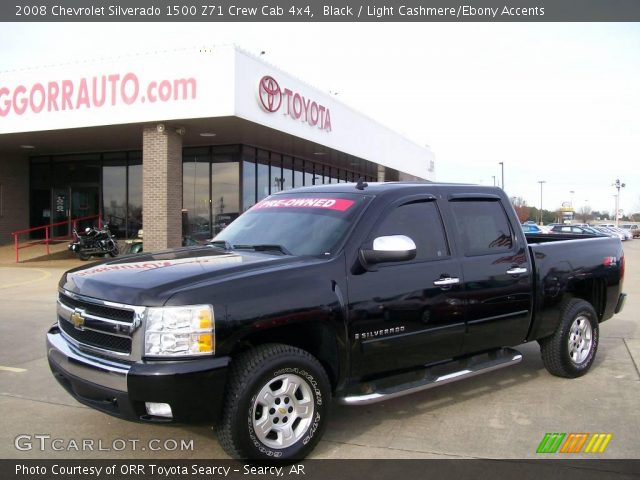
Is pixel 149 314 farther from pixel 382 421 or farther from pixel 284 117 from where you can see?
pixel 284 117

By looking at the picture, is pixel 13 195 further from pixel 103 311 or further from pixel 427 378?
pixel 427 378

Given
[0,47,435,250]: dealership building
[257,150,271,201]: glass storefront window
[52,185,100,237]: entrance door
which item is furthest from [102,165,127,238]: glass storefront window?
[257,150,271,201]: glass storefront window

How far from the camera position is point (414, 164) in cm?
3100

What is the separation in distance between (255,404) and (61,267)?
1554 centimetres

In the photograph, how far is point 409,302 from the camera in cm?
429

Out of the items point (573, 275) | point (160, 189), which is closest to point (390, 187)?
point (573, 275)

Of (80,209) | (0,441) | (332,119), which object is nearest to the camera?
(0,441)

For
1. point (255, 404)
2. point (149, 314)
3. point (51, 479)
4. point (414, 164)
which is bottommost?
point (51, 479)

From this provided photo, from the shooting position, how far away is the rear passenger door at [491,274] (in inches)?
188

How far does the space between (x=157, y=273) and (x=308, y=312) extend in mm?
1032

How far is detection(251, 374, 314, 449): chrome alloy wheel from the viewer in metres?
3.60

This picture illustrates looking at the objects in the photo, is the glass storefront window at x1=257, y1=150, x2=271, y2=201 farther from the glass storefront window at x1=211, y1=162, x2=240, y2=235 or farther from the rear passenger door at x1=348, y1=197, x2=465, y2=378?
the rear passenger door at x1=348, y1=197, x2=465, y2=378

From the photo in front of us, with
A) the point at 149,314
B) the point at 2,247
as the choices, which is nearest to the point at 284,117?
the point at 2,247

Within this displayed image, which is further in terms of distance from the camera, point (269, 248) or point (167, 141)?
point (167, 141)
